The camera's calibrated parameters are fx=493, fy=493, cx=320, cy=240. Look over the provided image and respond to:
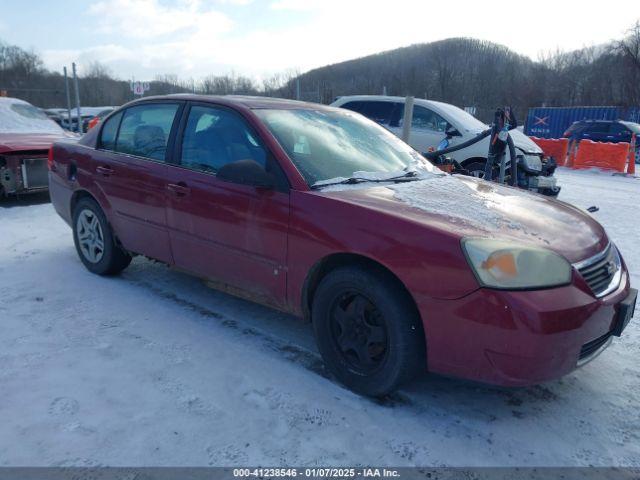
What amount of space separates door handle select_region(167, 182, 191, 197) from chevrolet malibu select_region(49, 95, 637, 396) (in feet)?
0.04

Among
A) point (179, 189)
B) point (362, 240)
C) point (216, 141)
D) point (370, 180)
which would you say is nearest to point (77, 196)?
point (179, 189)

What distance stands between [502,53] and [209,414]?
A: 85.5 m

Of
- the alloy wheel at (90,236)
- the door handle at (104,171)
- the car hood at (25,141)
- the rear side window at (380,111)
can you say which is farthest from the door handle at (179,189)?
the rear side window at (380,111)

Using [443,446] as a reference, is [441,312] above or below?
above

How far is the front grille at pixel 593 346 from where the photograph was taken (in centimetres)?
242

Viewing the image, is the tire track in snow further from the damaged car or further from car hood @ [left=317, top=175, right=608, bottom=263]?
the damaged car

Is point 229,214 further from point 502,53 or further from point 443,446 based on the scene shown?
point 502,53

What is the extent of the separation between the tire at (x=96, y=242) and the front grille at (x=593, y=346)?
143 inches

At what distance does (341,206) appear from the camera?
2.72 metres

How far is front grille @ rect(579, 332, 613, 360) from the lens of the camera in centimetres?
242

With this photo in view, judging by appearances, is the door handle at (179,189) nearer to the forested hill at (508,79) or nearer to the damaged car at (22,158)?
the damaged car at (22,158)

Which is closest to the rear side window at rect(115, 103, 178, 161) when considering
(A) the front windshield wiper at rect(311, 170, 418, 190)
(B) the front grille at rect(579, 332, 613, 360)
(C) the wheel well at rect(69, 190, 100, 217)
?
(C) the wheel well at rect(69, 190, 100, 217)

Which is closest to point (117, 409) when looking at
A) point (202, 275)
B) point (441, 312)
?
point (202, 275)

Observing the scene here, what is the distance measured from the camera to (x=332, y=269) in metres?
2.84
